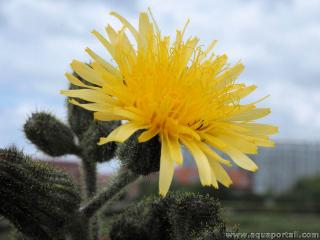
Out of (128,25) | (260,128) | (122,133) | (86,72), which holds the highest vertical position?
(128,25)

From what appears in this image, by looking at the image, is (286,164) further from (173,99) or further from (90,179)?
(173,99)

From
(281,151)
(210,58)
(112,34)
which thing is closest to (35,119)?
(112,34)

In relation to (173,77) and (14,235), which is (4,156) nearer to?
(14,235)

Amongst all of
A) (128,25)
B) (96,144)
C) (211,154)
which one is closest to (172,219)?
(211,154)

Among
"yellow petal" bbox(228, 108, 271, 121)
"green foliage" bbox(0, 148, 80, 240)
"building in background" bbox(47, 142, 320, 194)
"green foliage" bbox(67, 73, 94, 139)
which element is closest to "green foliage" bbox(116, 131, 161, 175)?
"green foliage" bbox(0, 148, 80, 240)

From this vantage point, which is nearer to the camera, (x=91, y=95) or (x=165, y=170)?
(x=165, y=170)

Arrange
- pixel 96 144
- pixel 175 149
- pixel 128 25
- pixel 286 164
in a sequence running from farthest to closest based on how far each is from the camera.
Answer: pixel 286 164
pixel 96 144
pixel 128 25
pixel 175 149

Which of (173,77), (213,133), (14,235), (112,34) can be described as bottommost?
(14,235)

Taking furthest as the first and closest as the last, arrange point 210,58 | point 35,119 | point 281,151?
point 281,151 < point 35,119 < point 210,58
